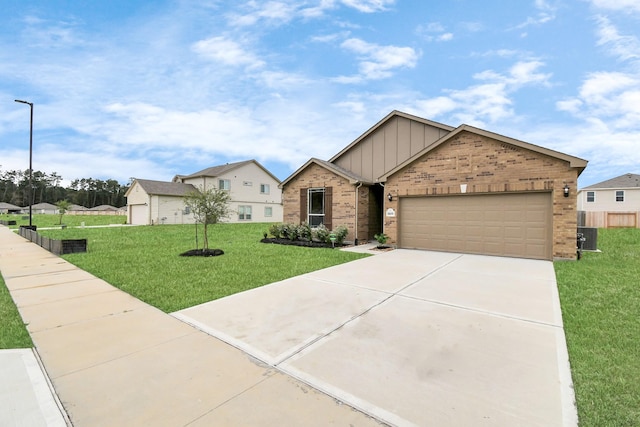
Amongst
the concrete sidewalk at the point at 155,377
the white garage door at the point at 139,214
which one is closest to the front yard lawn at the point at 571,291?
the concrete sidewalk at the point at 155,377

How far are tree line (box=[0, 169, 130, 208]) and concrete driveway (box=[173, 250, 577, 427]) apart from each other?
303 feet

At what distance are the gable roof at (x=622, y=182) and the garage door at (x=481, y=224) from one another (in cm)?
2706

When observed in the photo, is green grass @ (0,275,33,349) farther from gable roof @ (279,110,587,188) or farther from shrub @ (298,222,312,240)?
gable roof @ (279,110,587,188)

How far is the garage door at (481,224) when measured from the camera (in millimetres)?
9836

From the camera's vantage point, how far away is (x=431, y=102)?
18828 millimetres

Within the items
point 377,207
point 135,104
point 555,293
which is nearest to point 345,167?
point 377,207

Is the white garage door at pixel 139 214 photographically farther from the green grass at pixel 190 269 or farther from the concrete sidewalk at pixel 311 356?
the concrete sidewalk at pixel 311 356

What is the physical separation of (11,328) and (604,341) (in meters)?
7.65

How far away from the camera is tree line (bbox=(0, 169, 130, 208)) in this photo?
8050cm

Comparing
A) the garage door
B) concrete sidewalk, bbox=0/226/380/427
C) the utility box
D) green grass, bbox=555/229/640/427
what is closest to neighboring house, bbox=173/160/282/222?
the garage door

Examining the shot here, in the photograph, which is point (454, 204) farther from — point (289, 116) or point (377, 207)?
point (289, 116)

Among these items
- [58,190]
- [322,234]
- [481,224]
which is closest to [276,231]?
[322,234]

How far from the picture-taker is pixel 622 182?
27812 mm

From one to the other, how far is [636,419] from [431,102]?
1939 centimetres
